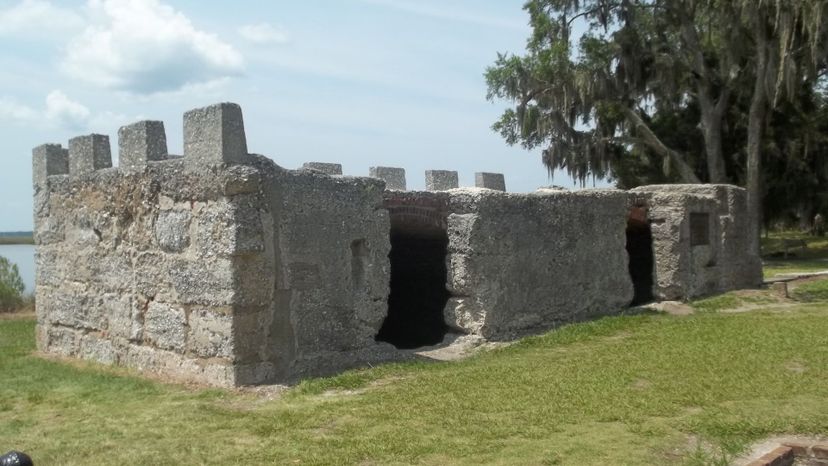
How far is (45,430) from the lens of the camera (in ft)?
23.6

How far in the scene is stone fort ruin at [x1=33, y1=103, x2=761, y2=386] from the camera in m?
8.48

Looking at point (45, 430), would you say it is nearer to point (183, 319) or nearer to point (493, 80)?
point (183, 319)

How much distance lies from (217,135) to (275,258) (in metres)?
1.36

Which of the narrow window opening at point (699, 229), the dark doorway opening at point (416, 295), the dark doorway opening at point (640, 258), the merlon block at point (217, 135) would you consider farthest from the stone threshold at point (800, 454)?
the dark doorway opening at point (640, 258)

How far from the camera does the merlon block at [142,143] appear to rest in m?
9.48

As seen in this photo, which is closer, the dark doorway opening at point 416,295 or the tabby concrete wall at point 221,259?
the tabby concrete wall at point 221,259

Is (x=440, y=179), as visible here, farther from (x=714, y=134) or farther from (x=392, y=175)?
(x=714, y=134)

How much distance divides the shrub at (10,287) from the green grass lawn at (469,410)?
8.66m

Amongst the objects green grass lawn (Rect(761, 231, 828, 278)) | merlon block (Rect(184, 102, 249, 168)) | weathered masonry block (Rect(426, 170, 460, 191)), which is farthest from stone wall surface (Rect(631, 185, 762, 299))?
merlon block (Rect(184, 102, 249, 168))

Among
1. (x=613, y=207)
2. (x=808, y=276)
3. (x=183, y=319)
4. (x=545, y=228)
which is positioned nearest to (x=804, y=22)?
(x=808, y=276)

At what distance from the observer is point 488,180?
12.8 metres

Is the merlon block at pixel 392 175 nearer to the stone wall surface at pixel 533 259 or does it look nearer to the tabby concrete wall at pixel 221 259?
the stone wall surface at pixel 533 259

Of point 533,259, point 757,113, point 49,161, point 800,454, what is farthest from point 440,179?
point 757,113

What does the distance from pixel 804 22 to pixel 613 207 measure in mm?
9391
